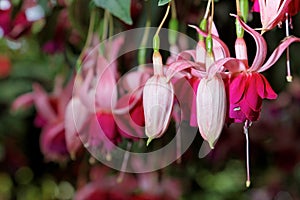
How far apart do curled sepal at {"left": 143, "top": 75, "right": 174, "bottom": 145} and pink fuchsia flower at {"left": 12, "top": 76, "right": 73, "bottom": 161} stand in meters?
0.42

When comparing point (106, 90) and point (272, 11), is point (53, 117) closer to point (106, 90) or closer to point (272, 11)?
point (106, 90)

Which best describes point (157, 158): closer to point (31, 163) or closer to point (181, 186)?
point (181, 186)

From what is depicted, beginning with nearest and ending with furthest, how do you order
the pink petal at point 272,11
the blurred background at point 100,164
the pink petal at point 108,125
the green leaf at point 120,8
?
the pink petal at point 272,11
the green leaf at point 120,8
the pink petal at point 108,125
the blurred background at point 100,164

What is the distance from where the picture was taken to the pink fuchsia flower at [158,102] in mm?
595

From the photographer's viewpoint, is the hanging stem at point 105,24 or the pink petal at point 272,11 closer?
the pink petal at point 272,11

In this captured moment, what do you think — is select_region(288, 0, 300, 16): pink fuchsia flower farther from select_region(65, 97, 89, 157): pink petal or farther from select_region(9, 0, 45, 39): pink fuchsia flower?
select_region(9, 0, 45, 39): pink fuchsia flower

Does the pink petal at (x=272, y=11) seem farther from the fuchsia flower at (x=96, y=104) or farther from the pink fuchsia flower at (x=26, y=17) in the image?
the pink fuchsia flower at (x=26, y=17)

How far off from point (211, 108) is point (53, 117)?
0.54 meters

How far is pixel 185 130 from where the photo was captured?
2.40 ft

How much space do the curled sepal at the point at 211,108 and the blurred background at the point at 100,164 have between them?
0.77 ft

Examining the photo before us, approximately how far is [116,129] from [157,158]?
369mm

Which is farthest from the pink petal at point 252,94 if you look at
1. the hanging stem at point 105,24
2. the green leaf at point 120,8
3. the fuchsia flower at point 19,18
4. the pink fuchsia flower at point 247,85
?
the fuchsia flower at point 19,18

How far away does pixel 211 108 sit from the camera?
1.86 ft

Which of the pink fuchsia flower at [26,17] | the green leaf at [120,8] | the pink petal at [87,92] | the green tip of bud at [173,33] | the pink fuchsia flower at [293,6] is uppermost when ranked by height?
the pink fuchsia flower at [293,6]
